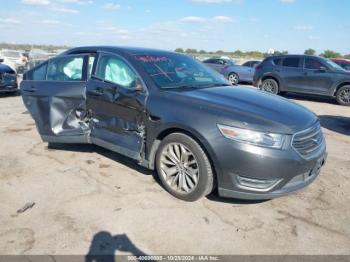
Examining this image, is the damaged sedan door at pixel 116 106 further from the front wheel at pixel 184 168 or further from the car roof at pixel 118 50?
the front wheel at pixel 184 168

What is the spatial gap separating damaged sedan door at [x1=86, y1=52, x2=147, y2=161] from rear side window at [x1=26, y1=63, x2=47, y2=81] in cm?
113

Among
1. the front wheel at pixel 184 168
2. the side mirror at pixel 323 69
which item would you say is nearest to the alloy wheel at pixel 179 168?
the front wheel at pixel 184 168

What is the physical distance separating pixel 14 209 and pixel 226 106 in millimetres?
2520

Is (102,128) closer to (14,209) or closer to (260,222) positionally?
(14,209)

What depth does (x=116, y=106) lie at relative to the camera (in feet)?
14.2

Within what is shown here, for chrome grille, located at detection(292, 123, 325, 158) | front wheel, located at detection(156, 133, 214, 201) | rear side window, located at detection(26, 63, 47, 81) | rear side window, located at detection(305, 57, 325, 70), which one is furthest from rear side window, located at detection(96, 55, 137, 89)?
rear side window, located at detection(305, 57, 325, 70)

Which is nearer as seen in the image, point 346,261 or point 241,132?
point 346,261

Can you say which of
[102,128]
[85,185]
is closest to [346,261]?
[85,185]

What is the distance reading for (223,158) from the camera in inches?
133

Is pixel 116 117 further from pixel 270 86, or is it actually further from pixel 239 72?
pixel 239 72

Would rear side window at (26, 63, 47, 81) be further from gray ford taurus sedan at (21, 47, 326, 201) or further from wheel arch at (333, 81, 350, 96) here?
wheel arch at (333, 81, 350, 96)

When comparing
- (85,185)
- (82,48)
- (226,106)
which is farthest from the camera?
(82,48)

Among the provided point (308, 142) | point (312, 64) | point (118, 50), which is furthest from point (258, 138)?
point (312, 64)

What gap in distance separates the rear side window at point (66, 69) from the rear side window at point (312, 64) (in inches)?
374
